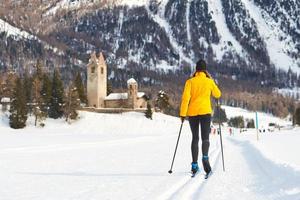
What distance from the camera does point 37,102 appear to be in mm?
85562

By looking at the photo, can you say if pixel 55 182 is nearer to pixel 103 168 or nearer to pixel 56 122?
pixel 103 168

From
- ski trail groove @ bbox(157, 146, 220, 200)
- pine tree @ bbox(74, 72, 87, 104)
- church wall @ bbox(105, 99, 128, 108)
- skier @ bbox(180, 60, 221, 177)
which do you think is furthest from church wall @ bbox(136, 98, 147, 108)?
ski trail groove @ bbox(157, 146, 220, 200)

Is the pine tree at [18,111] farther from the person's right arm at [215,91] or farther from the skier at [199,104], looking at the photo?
the skier at [199,104]

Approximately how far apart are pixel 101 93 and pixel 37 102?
142 feet

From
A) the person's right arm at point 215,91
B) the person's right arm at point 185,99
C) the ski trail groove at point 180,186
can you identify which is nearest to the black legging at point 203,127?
the person's right arm at point 185,99

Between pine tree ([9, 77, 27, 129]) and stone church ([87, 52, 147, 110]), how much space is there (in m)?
45.2

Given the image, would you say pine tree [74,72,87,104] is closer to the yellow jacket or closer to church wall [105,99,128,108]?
church wall [105,99,128,108]

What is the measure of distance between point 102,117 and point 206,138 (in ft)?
286

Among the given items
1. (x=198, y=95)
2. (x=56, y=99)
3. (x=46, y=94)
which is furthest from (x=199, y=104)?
(x=56, y=99)

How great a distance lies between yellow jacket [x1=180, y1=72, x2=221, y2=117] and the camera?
12.1 meters

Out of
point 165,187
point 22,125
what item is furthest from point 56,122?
point 165,187

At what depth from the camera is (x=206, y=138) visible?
12.2 metres

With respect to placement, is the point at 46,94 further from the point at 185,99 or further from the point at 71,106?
the point at 185,99

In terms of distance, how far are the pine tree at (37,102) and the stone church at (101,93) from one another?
120ft
